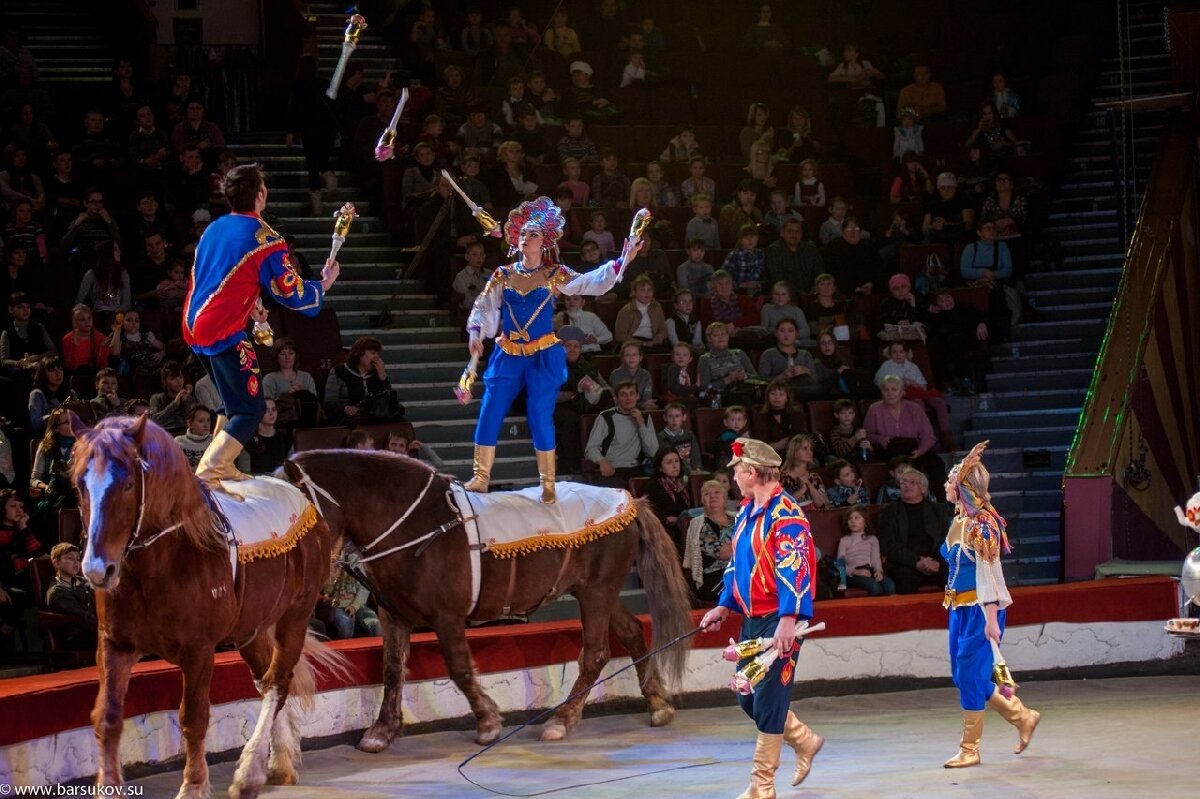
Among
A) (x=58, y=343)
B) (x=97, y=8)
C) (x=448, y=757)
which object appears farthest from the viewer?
(x=97, y=8)

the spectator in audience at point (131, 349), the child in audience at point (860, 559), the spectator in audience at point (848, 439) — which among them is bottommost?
the child in audience at point (860, 559)

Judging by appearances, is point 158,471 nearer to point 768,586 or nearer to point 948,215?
point 768,586

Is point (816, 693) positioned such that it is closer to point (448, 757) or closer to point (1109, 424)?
point (448, 757)

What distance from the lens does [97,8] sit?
809 inches

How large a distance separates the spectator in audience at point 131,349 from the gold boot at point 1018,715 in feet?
23.2

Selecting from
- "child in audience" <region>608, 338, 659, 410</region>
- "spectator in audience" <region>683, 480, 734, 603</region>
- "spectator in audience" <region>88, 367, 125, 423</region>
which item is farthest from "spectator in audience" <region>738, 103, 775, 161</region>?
"spectator in audience" <region>88, 367, 125, 423</region>

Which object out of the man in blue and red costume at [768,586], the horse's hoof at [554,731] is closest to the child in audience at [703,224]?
the horse's hoof at [554,731]

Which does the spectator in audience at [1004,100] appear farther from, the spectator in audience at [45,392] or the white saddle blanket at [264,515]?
the white saddle blanket at [264,515]

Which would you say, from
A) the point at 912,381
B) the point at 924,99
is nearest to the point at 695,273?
the point at 912,381

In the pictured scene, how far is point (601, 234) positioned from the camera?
51.2 ft

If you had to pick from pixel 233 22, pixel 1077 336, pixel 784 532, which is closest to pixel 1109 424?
pixel 1077 336

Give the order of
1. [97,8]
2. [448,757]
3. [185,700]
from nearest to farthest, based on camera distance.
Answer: [185,700], [448,757], [97,8]

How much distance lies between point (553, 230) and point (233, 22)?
12309 mm

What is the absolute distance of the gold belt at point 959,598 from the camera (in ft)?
28.1
